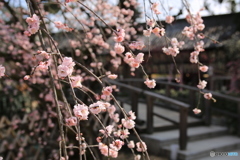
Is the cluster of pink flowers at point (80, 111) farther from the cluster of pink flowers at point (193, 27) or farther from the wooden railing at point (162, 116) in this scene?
the wooden railing at point (162, 116)

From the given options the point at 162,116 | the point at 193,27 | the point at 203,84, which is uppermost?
the point at 193,27

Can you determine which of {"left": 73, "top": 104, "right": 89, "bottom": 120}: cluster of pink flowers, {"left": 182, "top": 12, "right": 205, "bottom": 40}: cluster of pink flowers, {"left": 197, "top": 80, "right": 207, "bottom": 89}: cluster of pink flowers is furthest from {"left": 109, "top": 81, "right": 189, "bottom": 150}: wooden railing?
{"left": 73, "top": 104, "right": 89, "bottom": 120}: cluster of pink flowers

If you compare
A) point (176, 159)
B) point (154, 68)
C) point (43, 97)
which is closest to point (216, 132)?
point (176, 159)

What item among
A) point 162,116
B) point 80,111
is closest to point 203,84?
point 80,111

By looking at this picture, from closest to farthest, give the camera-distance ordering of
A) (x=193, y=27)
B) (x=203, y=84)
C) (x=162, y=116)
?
1. (x=203, y=84)
2. (x=193, y=27)
3. (x=162, y=116)

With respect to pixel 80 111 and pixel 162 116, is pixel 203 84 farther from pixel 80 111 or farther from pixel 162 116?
pixel 162 116

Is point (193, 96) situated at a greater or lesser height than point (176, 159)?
greater

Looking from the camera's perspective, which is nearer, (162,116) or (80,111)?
(80,111)

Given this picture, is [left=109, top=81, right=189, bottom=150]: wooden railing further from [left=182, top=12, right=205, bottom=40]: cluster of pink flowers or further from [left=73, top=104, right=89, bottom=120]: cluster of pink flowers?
[left=73, top=104, right=89, bottom=120]: cluster of pink flowers

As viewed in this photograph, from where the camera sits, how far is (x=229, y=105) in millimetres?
5375

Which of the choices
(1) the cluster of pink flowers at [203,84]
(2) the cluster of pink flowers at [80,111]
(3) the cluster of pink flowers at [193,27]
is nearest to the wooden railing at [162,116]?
(3) the cluster of pink flowers at [193,27]

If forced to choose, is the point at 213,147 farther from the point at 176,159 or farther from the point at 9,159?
the point at 9,159

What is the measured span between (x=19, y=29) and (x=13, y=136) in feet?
5.67

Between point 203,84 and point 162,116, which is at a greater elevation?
point 203,84
